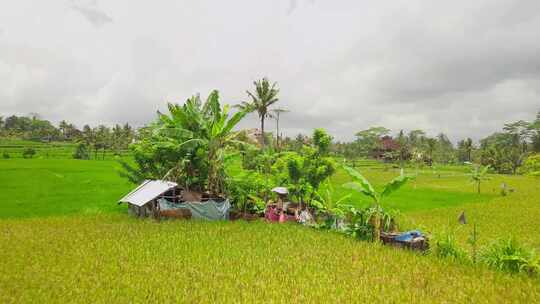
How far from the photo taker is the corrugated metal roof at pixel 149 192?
1545 centimetres

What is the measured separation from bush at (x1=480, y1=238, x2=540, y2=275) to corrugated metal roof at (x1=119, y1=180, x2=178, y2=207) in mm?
11524

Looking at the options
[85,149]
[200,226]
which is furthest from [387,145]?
[200,226]

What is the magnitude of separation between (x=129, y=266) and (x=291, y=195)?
934 centimetres

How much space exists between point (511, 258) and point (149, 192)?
12.8m

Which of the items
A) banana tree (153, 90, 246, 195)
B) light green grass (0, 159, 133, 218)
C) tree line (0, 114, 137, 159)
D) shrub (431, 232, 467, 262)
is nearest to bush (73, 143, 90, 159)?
tree line (0, 114, 137, 159)

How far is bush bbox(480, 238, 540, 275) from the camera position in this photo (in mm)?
9203

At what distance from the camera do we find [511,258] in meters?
9.41

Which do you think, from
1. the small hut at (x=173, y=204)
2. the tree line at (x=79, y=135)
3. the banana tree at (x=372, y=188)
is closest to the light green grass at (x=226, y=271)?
the banana tree at (x=372, y=188)

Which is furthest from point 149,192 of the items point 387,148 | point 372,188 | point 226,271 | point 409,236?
point 387,148

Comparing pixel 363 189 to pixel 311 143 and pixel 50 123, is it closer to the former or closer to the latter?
pixel 311 143

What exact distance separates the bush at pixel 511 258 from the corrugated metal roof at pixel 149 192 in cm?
1152

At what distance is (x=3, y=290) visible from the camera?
7.47 m

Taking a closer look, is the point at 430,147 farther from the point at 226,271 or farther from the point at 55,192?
the point at 226,271

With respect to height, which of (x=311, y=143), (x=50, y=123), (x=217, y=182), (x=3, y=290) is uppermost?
(x=50, y=123)
